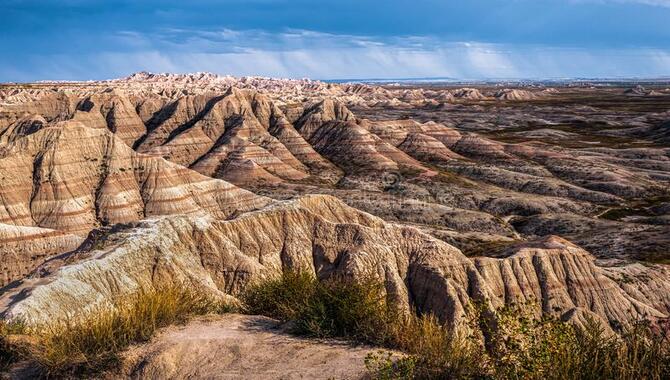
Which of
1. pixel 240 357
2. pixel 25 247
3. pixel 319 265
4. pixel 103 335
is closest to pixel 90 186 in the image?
pixel 25 247

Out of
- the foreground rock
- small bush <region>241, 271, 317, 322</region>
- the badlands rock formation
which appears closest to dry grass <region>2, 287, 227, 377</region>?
the foreground rock

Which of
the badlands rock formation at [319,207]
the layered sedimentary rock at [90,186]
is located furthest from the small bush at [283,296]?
the layered sedimentary rock at [90,186]

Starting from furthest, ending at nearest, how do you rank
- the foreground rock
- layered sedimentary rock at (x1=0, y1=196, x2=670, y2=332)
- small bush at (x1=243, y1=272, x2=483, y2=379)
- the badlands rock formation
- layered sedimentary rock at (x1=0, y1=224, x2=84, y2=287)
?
layered sedimentary rock at (x1=0, y1=224, x2=84, y2=287), the badlands rock formation, layered sedimentary rock at (x1=0, y1=196, x2=670, y2=332), the foreground rock, small bush at (x1=243, y1=272, x2=483, y2=379)

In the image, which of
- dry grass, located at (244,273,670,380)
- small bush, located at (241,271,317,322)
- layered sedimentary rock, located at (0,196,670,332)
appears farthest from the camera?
layered sedimentary rock, located at (0,196,670,332)

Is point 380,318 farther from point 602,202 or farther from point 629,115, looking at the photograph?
point 629,115

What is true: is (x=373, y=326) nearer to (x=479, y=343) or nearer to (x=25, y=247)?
(x=479, y=343)

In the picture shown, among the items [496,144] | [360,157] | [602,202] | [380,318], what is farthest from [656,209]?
[380,318]

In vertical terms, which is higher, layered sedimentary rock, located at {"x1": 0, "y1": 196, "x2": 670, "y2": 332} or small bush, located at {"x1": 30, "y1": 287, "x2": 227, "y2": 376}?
small bush, located at {"x1": 30, "y1": 287, "x2": 227, "y2": 376}

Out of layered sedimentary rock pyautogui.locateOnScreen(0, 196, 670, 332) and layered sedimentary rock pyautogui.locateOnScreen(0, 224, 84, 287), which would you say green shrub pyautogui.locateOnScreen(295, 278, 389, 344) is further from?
layered sedimentary rock pyautogui.locateOnScreen(0, 224, 84, 287)
